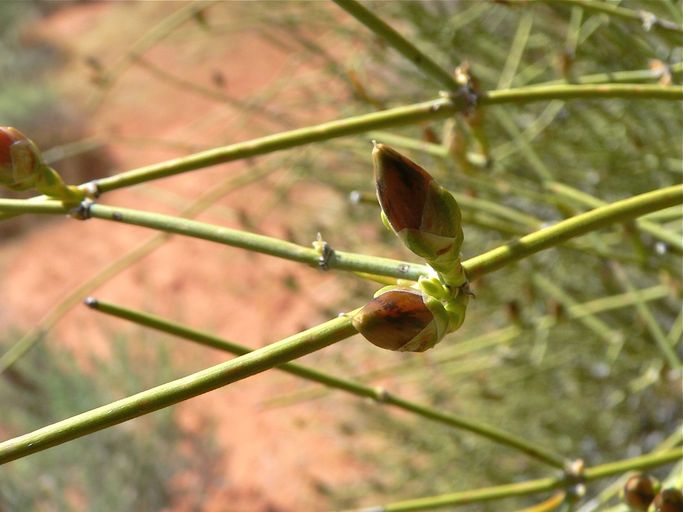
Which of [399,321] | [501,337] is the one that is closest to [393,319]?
[399,321]

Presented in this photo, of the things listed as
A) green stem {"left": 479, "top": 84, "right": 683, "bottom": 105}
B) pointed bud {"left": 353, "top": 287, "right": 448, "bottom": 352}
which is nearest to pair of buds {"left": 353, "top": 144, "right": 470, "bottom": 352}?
pointed bud {"left": 353, "top": 287, "right": 448, "bottom": 352}

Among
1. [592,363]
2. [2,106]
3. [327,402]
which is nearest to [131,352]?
[327,402]

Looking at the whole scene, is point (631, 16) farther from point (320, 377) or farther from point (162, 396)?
point (162, 396)

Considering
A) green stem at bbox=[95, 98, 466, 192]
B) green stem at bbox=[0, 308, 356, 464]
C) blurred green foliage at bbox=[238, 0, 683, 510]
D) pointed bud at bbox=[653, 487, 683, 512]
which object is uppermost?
blurred green foliage at bbox=[238, 0, 683, 510]

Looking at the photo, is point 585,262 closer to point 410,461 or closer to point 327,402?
point 410,461

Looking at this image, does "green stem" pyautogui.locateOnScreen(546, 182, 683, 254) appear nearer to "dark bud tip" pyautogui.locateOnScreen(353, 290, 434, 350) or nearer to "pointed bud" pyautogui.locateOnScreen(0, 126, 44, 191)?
"dark bud tip" pyautogui.locateOnScreen(353, 290, 434, 350)

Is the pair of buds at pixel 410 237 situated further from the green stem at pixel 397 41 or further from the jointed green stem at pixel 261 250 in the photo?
the green stem at pixel 397 41
